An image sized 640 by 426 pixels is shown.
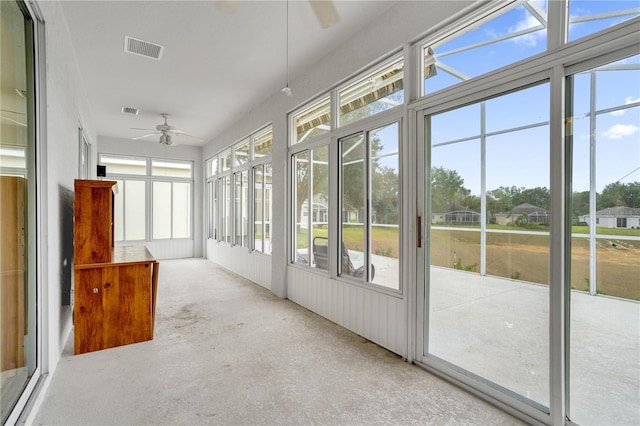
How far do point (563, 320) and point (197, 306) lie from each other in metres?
4.24

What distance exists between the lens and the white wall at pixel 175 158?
817 centimetres

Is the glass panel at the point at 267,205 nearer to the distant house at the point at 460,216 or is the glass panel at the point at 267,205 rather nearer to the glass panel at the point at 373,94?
the glass panel at the point at 373,94

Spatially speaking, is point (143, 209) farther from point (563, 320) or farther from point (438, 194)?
point (563, 320)

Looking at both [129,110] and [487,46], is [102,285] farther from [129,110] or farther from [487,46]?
[129,110]

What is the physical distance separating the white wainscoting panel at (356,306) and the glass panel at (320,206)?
294mm

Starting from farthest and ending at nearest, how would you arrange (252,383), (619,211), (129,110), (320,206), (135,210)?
(135,210), (129,110), (320,206), (252,383), (619,211)

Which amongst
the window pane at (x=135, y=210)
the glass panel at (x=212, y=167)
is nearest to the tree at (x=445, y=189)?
the glass panel at (x=212, y=167)

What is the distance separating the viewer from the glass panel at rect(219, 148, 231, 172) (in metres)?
7.40

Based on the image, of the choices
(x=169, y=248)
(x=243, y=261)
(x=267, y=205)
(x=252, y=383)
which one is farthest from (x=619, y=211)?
(x=169, y=248)

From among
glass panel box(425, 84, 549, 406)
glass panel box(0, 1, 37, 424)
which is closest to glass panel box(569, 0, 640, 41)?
glass panel box(425, 84, 549, 406)

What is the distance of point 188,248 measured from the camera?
914cm

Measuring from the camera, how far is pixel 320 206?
423 cm

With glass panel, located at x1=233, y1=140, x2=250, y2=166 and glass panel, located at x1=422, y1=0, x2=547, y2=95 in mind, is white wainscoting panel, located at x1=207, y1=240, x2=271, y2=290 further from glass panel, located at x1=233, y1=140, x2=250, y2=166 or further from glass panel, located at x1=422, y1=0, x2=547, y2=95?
glass panel, located at x1=422, y1=0, x2=547, y2=95

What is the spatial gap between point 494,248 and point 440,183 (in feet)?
2.26
